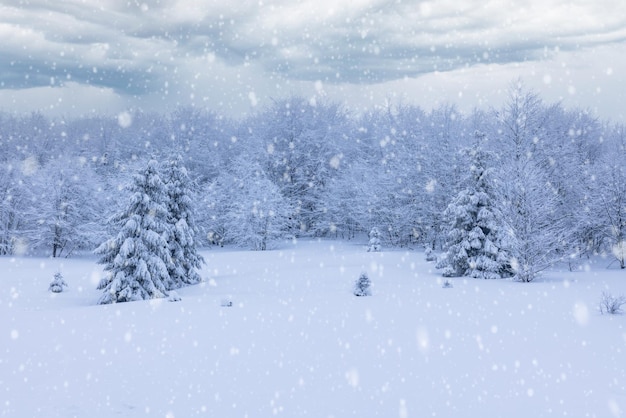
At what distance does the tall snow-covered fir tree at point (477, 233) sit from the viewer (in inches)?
934

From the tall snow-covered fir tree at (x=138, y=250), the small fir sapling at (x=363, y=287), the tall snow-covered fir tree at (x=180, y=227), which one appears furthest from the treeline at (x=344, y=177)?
the small fir sapling at (x=363, y=287)

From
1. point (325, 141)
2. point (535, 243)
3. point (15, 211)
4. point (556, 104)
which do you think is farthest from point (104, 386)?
point (325, 141)

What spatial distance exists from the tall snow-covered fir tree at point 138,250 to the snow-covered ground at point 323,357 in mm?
2868

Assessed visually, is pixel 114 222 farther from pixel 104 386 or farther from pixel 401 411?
pixel 401 411

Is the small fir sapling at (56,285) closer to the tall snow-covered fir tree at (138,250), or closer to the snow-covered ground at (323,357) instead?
the tall snow-covered fir tree at (138,250)

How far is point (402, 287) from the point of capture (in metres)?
19.8

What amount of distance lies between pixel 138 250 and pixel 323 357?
13861 mm

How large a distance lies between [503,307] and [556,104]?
3376 cm

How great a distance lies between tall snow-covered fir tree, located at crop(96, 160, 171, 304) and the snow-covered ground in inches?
113

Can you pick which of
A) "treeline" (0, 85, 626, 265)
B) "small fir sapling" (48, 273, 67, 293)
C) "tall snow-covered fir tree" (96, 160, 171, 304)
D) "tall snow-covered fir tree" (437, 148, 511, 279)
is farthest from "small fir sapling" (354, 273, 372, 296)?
"small fir sapling" (48, 273, 67, 293)

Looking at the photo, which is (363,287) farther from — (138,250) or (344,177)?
(344,177)

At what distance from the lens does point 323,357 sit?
9.12 m

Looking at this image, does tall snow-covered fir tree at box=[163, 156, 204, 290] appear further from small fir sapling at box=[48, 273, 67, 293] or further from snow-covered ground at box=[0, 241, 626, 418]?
snow-covered ground at box=[0, 241, 626, 418]

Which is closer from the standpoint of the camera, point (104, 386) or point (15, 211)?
point (104, 386)
